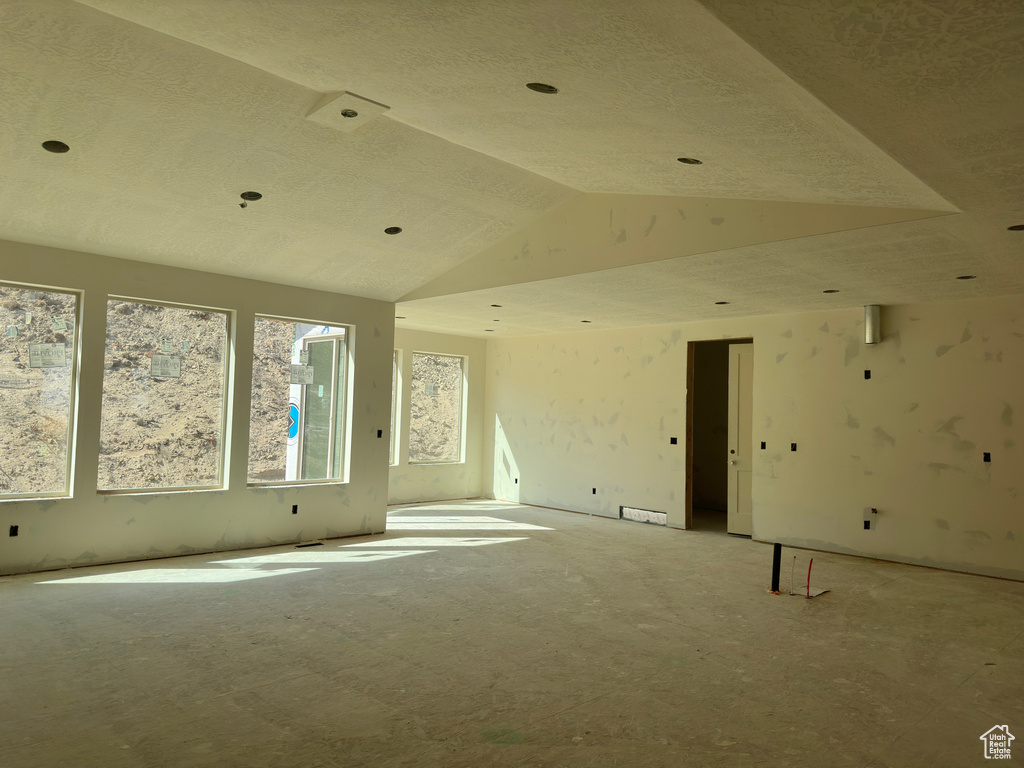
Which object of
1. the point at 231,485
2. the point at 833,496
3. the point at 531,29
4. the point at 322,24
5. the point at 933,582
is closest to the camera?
the point at 531,29

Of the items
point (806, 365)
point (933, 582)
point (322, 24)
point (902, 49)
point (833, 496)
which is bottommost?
point (933, 582)

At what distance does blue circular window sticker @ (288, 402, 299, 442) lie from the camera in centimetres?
715

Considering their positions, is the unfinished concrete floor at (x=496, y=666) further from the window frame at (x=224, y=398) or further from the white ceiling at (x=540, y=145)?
the white ceiling at (x=540, y=145)

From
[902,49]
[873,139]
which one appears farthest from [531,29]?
[873,139]

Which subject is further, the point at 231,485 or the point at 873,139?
the point at 231,485

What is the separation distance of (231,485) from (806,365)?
6.12 metres

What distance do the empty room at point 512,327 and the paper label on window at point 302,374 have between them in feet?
0.46

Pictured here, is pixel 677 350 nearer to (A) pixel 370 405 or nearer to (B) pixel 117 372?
(A) pixel 370 405

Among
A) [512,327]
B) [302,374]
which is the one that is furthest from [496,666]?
[512,327]

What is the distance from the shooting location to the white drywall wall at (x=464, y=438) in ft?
32.9

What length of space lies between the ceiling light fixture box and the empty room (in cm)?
4

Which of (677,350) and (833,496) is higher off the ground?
(677,350)

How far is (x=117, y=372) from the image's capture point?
596 cm

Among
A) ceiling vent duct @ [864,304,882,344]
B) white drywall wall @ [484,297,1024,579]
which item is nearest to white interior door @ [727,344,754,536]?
white drywall wall @ [484,297,1024,579]
